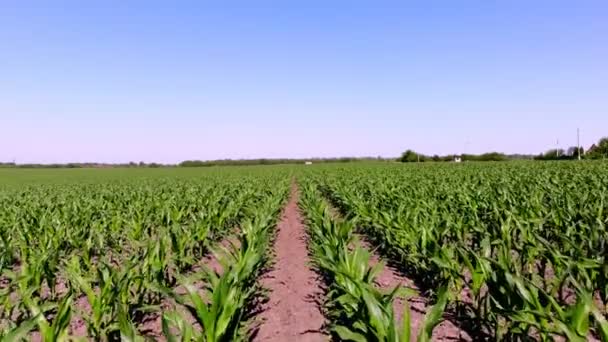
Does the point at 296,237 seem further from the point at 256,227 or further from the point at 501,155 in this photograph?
the point at 501,155

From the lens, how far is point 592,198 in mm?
9109

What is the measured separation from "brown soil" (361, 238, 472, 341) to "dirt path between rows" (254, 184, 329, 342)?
885 millimetres

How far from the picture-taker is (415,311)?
476cm

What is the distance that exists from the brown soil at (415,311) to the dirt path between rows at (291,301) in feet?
2.90

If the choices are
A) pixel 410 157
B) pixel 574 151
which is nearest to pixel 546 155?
pixel 574 151

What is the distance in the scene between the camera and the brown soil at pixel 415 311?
4076mm

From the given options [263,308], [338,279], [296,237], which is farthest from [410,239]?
[296,237]

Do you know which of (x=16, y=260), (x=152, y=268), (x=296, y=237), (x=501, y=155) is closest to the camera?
(x=152, y=268)

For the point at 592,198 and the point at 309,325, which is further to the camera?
the point at 592,198

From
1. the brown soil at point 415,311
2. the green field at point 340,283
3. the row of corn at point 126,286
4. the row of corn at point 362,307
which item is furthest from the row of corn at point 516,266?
the row of corn at point 126,286

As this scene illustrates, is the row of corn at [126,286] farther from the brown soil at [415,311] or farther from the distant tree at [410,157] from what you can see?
the distant tree at [410,157]

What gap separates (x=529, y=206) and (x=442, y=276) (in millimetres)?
3535

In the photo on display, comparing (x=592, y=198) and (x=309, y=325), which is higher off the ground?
(x=592, y=198)

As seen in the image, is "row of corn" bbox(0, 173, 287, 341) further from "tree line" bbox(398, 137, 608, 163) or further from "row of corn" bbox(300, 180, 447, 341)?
"tree line" bbox(398, 137, 608, 163)
